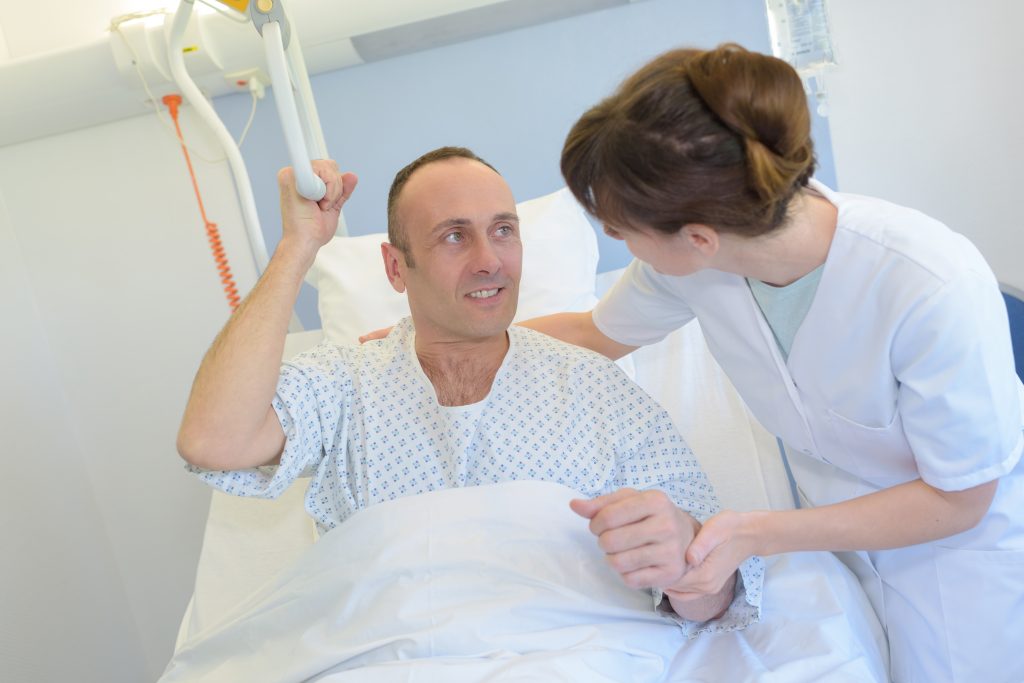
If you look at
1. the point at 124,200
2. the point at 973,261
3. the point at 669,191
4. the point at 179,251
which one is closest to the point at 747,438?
the point at 973,261

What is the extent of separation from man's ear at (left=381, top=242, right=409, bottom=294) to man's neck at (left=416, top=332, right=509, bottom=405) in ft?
0.42

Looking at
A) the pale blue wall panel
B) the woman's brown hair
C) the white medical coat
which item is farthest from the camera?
the pale blue wall panel

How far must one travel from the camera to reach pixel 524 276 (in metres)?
2.27

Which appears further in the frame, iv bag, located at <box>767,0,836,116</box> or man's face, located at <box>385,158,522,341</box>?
iv bag, located at <box>767,0,836,116</box>

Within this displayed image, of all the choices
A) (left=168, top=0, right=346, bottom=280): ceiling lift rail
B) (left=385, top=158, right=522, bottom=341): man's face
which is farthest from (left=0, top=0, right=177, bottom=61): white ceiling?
(left=385, top=158, right=522, bottom=341): man's face

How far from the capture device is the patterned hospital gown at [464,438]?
153 cm

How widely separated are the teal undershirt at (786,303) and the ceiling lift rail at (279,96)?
726 mm

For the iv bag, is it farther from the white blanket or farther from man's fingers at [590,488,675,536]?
man's fingers at [590,488,675,536]

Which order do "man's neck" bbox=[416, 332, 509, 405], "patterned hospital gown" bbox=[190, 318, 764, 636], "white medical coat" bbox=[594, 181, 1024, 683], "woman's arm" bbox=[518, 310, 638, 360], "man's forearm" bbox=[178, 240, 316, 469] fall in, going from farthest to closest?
"woman's arm" bbox=[518, 310, 638, 360] < "man's neck" bbox=[416, 332, 509, 405] < "patterned hospital gown" bbox=[190, 318, 764, 636] < "man's forearm" bbox=[178, 240, 316, 469] < "white medical coat" bbox=[594, 181, 1024, 683]

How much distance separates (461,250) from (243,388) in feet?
1.63

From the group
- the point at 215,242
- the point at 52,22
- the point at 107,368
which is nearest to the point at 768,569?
the point at 215,242

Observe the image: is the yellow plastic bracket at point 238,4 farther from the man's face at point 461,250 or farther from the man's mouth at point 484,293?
the man's mouth at point 484,293

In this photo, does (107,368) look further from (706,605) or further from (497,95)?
(706,605)

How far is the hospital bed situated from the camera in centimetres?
133
